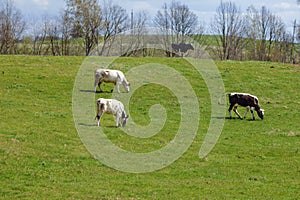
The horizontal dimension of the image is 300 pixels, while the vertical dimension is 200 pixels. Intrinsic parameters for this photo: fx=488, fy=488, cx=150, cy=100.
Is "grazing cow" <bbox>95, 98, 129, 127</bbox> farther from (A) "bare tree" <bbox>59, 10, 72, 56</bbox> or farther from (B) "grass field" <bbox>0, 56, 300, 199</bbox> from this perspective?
(A) "bare tree" <bbox>59, 10, 72, 56</bbox>

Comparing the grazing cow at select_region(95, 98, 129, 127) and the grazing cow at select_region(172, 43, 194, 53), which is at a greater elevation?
the grazing cow at select_region(172, 43, 194, 53)

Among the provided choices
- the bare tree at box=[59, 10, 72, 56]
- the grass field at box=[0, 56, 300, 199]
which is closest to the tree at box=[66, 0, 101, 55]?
the bare tree at box=[59, 10, 72, 56]

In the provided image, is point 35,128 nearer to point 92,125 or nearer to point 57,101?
point 92,125

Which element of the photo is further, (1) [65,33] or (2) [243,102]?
(1) [65,33]

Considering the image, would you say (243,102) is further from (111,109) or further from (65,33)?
(65,33)

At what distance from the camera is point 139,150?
15.9m

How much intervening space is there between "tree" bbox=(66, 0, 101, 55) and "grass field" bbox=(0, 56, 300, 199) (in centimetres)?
3769

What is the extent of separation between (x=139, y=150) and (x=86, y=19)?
5387cm

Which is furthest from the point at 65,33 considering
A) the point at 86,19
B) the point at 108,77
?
the point at 108,77

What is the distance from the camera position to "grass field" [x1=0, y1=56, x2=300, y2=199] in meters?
11.7

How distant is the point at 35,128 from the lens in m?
18.0

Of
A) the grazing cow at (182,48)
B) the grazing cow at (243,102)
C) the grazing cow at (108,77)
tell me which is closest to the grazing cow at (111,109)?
the grazing cow at (243,102)

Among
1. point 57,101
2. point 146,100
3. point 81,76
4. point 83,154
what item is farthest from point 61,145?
point 81,76

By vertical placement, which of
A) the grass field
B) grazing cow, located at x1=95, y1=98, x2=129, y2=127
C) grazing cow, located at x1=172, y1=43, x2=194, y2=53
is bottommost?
the grass field
